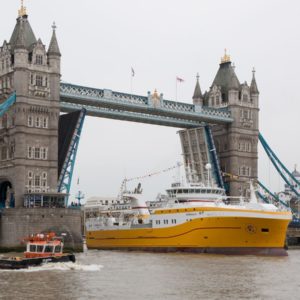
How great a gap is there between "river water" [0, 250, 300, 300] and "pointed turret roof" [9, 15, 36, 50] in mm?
31188

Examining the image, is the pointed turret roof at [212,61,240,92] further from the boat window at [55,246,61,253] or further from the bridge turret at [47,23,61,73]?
the boat window at [55,246,61,253]

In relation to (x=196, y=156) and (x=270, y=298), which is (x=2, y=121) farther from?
(x=270, y=298)

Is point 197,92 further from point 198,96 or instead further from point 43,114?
point 43,114

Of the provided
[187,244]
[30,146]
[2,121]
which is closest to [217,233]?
[187,244]

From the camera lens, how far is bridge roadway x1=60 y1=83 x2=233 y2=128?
86812 millimetres

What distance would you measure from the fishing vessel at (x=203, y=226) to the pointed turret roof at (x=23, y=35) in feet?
77.2

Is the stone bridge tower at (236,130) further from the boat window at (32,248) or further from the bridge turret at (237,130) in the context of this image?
the boat window at (32,248)

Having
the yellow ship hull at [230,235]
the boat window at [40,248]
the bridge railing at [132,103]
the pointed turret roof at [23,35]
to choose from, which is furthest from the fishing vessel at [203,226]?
the pointed turret roof at [23,35]

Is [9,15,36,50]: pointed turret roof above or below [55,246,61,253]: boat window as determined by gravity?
above

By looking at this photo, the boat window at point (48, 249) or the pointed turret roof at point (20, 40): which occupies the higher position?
the pointed turret roof at point (20, 40)

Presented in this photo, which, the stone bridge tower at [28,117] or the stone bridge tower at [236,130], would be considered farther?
the stone bridge tower at [236,130]

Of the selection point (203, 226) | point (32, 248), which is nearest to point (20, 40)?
point (203, 226)

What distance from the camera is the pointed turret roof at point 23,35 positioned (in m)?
81.1

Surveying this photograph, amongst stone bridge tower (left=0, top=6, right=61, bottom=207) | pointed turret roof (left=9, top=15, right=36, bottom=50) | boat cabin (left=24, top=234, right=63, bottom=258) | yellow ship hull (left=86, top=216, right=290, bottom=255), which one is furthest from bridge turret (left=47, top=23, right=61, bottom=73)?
boat cabin (left=24, top=234, right=63, bottom=258)
